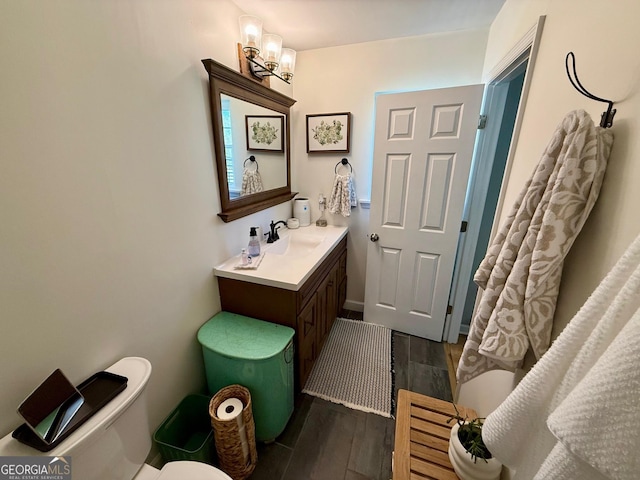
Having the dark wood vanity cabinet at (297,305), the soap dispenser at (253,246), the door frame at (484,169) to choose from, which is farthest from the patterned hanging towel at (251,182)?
the door frame at (484,169)

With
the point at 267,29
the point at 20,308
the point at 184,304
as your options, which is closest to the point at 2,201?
the point at 20,308

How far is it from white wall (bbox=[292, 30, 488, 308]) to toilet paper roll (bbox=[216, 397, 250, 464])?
157 cm

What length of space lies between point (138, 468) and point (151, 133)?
1281mm

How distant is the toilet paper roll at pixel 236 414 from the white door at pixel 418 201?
1.42m

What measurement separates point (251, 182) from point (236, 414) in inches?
52.6

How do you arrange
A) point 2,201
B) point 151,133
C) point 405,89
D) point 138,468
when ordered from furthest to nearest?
point 405,89 → point 151,133 → point 138,468 → point 2,201

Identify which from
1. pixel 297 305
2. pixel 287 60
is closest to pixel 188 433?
pixel 297 305

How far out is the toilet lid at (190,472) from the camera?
0.89m

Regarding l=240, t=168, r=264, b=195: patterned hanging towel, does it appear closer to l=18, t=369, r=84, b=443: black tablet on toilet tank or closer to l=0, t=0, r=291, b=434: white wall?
l=0, t=0, r=291, b=434: white wall

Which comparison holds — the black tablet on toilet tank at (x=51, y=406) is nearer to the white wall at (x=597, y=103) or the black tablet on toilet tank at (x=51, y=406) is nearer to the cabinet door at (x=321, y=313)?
the cabinet door at (x=321, y=313)

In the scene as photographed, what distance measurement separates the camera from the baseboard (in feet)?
8.45

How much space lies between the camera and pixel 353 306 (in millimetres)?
2600

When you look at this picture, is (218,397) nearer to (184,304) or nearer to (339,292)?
(184,304)

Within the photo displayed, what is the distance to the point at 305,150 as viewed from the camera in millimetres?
2273
